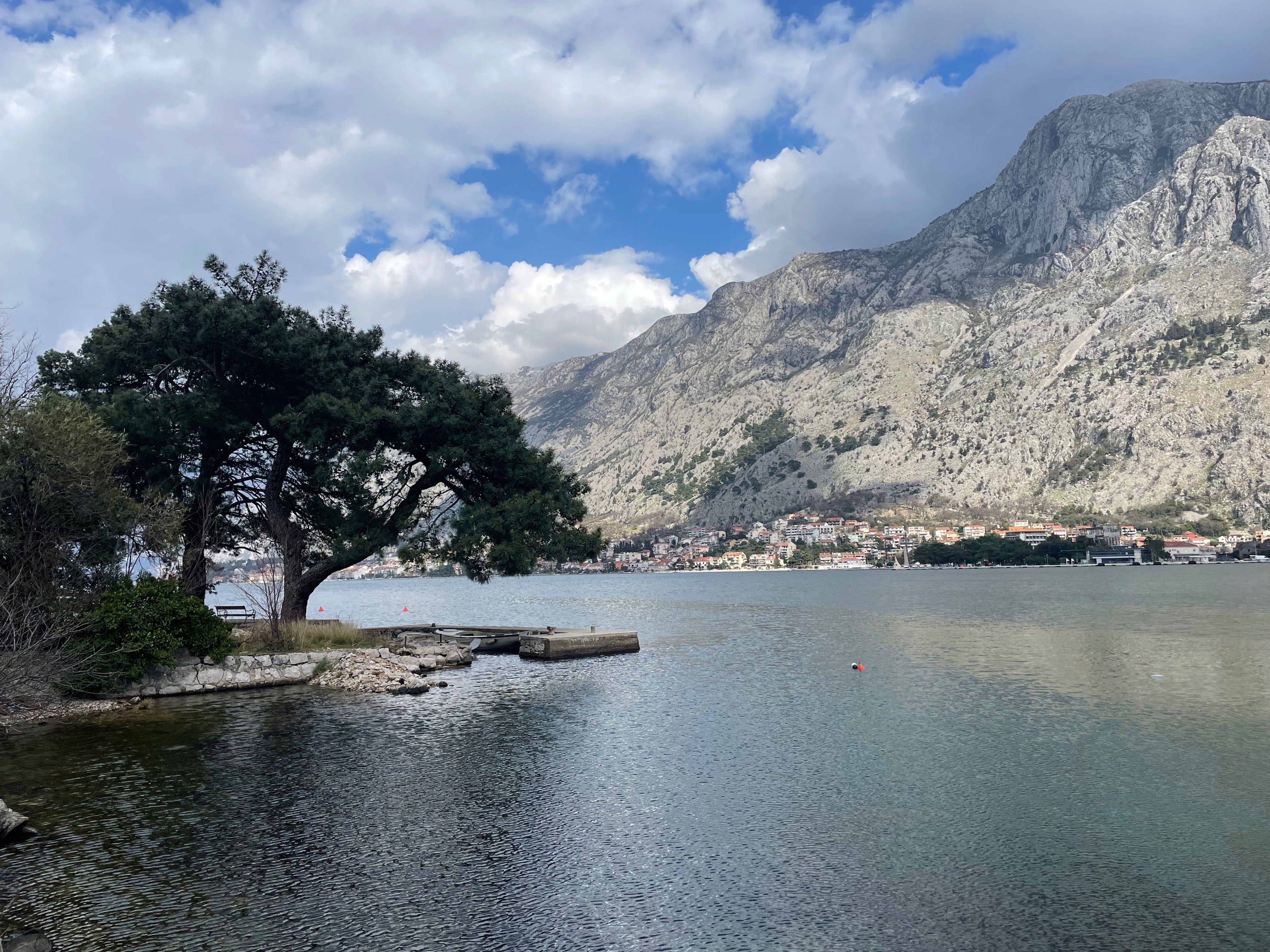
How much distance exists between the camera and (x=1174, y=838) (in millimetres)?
13328

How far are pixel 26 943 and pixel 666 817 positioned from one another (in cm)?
924

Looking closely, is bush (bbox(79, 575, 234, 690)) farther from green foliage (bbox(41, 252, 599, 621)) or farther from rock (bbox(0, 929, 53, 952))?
rock (bbox(0, 929, 53, 952))

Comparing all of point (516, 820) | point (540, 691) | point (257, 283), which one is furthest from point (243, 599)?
point (516, 820)

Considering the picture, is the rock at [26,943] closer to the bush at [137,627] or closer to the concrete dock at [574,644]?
the bush at [137,627]

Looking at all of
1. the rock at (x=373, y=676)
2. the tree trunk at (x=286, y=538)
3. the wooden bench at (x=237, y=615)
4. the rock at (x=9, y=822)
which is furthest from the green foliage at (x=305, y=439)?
the rock at (x=9, y=822)

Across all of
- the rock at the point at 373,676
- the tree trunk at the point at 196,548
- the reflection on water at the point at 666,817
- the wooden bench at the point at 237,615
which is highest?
the tree trunk at the point at 196,548

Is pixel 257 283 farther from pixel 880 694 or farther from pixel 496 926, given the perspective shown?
pixel 496 926

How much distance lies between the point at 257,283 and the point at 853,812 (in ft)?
115

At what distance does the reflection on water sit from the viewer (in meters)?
10.2

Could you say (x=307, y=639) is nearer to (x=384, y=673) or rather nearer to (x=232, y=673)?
(x=232, y=673)

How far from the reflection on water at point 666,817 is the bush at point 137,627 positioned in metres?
2.77

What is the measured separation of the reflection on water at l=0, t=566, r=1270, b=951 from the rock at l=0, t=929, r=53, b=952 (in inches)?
13.7

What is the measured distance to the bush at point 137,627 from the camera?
84.3ft

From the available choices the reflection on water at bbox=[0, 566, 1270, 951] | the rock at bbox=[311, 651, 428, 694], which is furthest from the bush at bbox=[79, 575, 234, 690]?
the rock at bbox=[311, 651, 428, 694]
